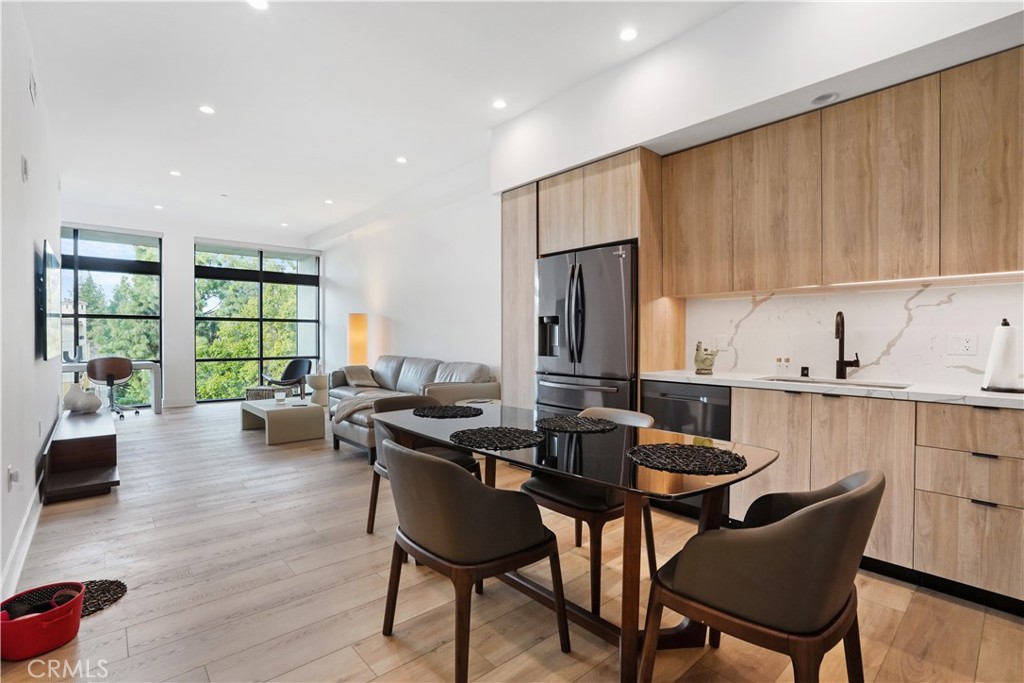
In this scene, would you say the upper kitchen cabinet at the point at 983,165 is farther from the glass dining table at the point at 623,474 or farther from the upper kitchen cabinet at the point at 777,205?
the glass dining table at the point at 623,474

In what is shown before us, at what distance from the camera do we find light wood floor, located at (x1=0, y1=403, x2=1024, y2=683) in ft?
5.60

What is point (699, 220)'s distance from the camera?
334 centimetres

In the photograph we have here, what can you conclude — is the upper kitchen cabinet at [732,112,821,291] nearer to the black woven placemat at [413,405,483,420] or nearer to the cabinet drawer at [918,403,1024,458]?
the cabinet drawer at [918,403,1024,458]

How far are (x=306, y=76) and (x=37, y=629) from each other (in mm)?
3536

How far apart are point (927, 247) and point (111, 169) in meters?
7.73

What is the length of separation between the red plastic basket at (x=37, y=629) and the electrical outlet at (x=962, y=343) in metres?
4.21

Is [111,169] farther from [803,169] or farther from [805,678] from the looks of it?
[805,678]

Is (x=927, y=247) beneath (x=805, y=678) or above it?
above

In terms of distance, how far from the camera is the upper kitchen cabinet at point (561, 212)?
12.2 ft

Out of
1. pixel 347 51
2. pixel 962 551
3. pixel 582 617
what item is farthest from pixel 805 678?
pixel 347 51

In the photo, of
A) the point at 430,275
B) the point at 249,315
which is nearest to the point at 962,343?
the point at 430,275

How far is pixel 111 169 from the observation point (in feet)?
18.6

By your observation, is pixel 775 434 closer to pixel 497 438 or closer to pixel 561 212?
pixel 497 438

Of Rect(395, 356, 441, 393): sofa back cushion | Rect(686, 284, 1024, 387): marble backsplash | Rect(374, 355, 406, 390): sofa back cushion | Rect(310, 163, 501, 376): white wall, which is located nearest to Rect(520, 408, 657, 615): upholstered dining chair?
Rect(686, 284, 1024, 387): marble backsplash
